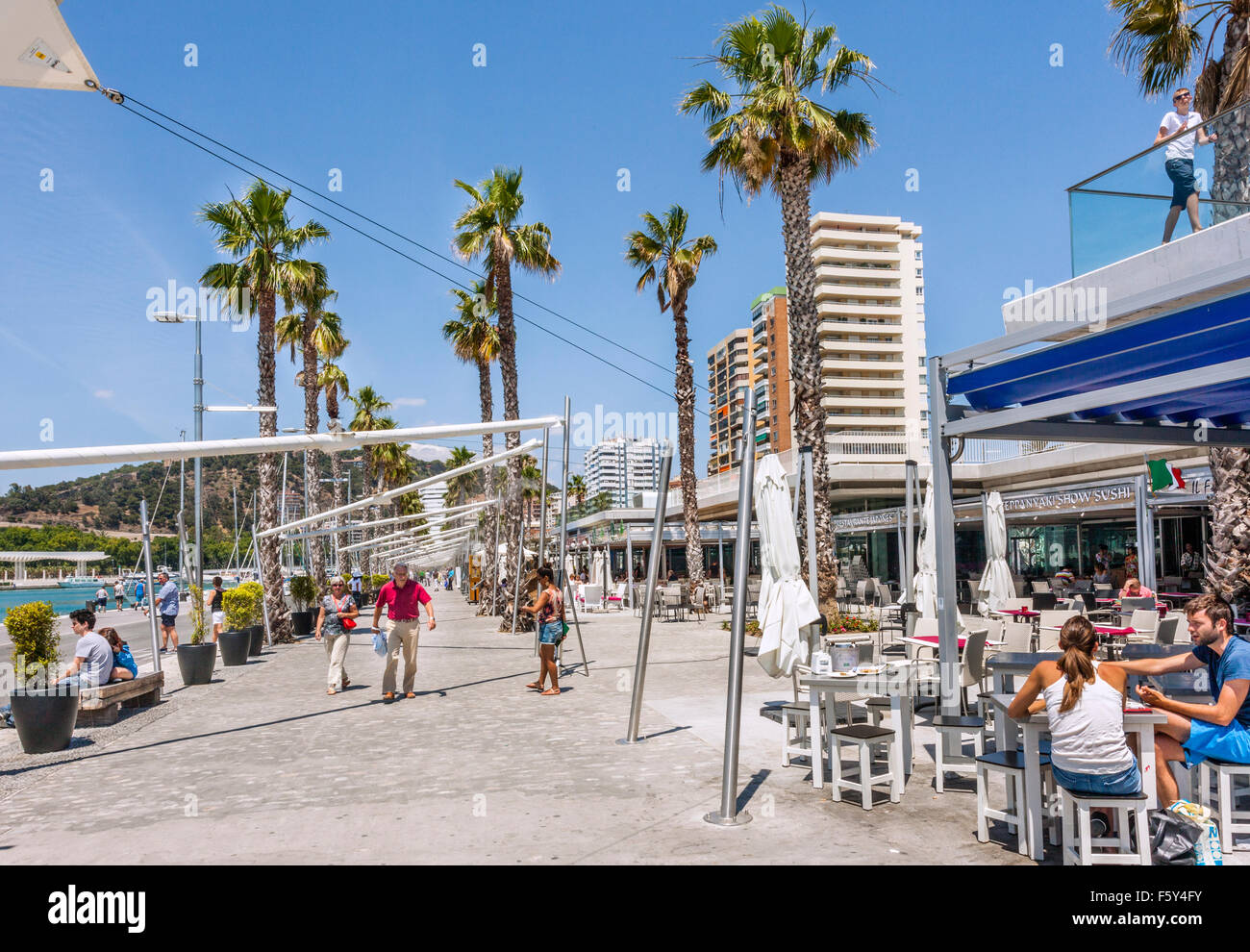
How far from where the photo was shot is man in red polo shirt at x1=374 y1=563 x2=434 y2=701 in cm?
1206

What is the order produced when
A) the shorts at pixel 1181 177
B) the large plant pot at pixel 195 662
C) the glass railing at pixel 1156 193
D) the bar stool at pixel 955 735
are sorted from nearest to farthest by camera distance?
1. the bar stool at pixel 955 735
2. the glass railing at pixel 1156 193
3. the shorts at pixel 1181 177
4. the large plant pot at pixel 195 662

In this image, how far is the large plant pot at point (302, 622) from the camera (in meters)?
23.5

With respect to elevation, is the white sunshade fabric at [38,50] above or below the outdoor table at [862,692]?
above

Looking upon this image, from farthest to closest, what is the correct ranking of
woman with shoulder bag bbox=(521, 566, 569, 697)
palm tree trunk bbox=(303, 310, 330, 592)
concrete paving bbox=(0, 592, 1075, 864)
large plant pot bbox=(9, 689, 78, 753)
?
1. palm tree trunk bbox=(303, 310, 330, 592)
2. woman with shoulder bag bbox=(521, 566, 569, 697)
3. large plant pot bbox=(9, 689, 78, 753)
4. concrete paving bbox=(0, 592, 1075, 864)

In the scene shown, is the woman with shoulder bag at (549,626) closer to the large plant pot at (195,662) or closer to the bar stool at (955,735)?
the large plant pot at (195,662)

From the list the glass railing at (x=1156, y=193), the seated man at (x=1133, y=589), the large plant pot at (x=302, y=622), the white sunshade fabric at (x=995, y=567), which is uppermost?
the glass railing at (x=1156, y=193)

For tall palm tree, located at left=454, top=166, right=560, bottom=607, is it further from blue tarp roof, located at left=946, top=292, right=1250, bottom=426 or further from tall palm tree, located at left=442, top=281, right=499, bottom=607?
blue tarp roof, located at left=946, top=292, right=1250, bottom=426

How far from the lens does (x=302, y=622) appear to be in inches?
931

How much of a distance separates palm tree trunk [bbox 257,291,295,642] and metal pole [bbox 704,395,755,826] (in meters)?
17.0

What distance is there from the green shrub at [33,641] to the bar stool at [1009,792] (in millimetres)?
9068

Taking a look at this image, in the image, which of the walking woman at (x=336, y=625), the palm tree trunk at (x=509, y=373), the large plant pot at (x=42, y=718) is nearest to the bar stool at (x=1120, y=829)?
Result: the large plant pot at (x=42, y=718)

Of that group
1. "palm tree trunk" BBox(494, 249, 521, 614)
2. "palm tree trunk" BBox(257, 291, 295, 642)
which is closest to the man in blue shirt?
"palm tree trunk" BBox(257, 291, 295, 642)
